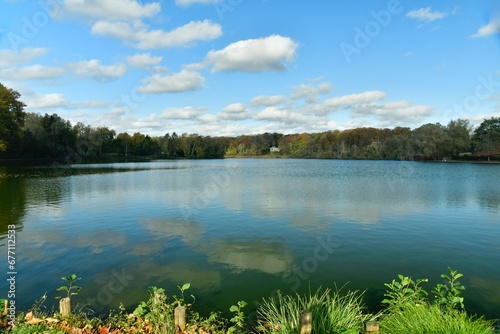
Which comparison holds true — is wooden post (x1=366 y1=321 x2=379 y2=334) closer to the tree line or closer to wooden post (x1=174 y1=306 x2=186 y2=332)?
wooden post (x1=174 y1=306 x2=186 y2=332)

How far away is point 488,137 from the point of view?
4043 inches

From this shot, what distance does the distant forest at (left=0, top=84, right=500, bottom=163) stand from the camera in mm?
78169

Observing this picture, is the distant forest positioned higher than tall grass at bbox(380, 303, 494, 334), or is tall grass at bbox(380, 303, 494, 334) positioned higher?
the distant forest

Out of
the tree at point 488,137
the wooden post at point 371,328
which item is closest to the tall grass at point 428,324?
the wooden post at point 371,328

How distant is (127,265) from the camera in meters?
10.9

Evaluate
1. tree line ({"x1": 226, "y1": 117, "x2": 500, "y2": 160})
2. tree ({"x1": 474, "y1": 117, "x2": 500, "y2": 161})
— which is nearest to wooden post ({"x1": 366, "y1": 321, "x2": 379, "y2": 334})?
tree line ({"x1": 226, "y1": 117, "x2": 500, "y2": 160})

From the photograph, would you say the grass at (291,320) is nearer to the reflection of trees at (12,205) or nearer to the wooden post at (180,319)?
the wooden post at (180,319)

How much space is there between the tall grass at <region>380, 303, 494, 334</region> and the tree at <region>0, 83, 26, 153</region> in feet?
243

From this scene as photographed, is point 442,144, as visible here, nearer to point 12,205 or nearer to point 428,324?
point 12,205

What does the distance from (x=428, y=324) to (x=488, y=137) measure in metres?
126

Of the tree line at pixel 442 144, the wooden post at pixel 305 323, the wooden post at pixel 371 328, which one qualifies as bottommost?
the wooden post at pixel 371 328

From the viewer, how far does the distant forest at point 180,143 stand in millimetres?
78169

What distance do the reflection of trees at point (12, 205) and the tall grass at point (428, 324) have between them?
17.4 metres

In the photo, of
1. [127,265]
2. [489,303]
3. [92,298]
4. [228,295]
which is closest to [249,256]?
[228,295]
